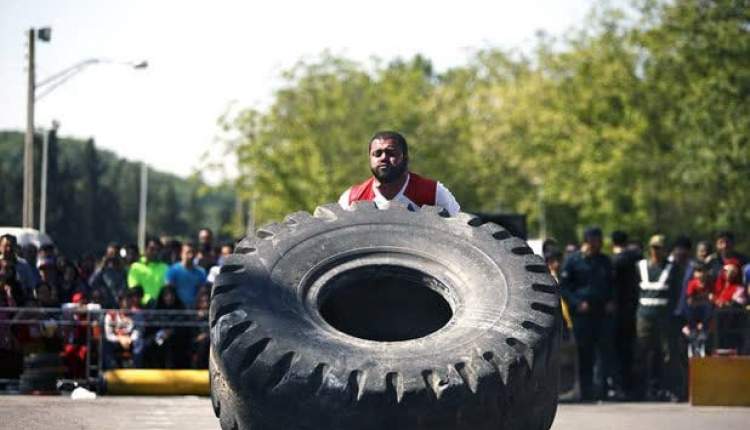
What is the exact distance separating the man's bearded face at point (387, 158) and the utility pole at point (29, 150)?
26.9 meters

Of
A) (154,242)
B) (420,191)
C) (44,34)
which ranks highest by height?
(44,34)

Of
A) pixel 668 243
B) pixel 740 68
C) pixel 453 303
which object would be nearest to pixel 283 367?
pixel 453 303

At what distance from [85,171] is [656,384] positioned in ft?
311

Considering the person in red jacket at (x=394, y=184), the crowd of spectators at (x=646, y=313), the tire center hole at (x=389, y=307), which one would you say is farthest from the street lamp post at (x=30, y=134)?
the tire center hole at (x=389, y=307)

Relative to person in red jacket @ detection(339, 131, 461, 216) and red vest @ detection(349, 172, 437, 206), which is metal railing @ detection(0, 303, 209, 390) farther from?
red vest @ detection(349, 172, 437, 206)

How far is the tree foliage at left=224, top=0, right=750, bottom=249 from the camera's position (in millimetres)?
43344

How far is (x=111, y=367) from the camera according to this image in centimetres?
1811

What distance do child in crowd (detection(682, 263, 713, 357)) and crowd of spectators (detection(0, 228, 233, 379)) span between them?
222 inches

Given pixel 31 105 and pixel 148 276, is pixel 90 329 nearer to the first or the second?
pixel 148 276

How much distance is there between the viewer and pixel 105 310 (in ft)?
59.3

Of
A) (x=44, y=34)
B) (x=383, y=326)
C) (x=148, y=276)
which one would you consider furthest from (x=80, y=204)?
(x=383, y=326)

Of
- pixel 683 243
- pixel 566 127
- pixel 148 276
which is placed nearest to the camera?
pixel 148 276

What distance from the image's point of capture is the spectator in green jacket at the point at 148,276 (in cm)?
1972

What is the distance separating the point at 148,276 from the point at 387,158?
34.5ft
